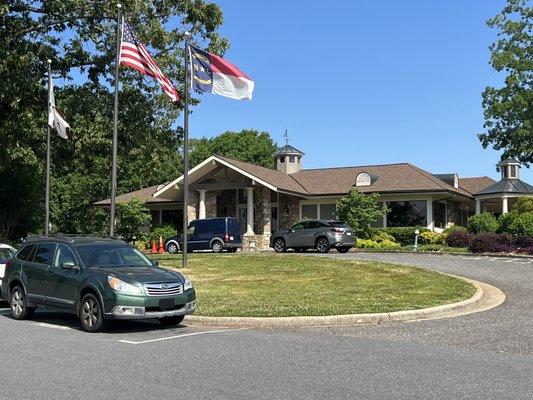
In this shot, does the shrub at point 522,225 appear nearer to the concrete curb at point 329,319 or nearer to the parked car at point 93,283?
the concrete curb at point 329,319

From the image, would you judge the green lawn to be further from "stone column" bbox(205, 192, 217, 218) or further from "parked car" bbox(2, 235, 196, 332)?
"stone column" bbox(205, 192, 217, 218)

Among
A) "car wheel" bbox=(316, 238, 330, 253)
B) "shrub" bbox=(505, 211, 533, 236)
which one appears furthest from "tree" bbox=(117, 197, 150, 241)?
"shrub" bbox=(505, 211, 533, 236)

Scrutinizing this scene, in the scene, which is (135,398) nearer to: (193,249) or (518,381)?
(518,381)

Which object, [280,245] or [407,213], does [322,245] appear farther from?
[407,213]

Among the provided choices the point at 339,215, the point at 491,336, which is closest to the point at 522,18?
the point at 339,215

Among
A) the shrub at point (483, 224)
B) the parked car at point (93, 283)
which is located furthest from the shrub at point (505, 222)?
the parked car at point (93, 283)

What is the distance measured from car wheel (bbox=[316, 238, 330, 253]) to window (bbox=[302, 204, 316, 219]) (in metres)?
10.5

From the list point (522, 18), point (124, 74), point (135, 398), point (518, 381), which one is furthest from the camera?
point (522, 18)

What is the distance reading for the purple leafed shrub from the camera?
29.8 meters

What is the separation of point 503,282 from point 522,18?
38908mm

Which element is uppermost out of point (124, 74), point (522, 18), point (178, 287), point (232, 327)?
point (522, 18)

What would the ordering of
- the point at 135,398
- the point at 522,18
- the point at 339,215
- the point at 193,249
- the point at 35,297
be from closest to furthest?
the point at 135,398 < the point at 35,297 < the point at 193,249 < the point at 339,215 < the point at 522,18

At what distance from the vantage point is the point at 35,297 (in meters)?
11.6

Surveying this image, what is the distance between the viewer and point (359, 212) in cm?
3356
